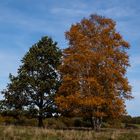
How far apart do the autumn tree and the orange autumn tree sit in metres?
9.85

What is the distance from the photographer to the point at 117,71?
4178 cm

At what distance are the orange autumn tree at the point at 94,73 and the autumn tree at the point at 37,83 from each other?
9.85 m

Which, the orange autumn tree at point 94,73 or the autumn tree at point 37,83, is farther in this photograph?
the autumn tree at point 37,83

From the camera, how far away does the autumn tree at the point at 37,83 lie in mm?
53875

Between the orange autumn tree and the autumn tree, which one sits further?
the autumn tree

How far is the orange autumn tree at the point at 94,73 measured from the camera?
4166cm

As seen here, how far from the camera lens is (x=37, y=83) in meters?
54.3

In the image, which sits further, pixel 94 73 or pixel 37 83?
pixel 37 83

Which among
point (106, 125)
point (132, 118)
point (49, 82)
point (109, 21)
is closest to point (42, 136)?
point (109, 21)

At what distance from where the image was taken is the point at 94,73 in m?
42.6

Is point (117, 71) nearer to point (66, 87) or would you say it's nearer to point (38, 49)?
point (66, 87)

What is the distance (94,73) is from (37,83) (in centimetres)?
1374

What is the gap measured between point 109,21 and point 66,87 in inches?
345

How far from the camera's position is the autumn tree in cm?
5388
